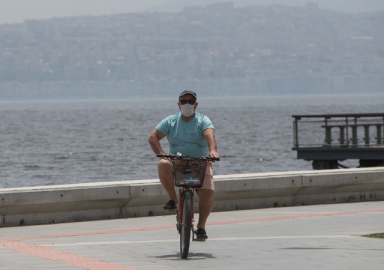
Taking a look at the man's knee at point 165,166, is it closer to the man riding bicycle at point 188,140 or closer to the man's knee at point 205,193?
the man riding bicycle at point 188,140

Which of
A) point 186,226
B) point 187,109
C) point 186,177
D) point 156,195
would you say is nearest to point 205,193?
point 186,177

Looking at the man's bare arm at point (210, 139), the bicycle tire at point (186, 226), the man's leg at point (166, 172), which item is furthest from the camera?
the man's leg at point (166, 172)

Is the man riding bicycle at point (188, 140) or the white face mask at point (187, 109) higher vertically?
the white face mask at point (187, 109)

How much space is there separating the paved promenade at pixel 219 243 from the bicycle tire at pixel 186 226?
121 mm

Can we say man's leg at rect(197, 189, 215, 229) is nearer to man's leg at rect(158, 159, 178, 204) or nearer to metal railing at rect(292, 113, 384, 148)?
man's leg at rect(158, 159, 178, 204)

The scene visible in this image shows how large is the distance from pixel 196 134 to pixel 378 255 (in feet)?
6.79

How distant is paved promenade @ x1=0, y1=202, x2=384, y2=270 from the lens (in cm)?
728

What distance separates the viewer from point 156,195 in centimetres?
1142

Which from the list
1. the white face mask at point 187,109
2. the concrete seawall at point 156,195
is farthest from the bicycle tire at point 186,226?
the concrete seawall at point 156,195

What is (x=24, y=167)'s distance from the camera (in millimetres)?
41781

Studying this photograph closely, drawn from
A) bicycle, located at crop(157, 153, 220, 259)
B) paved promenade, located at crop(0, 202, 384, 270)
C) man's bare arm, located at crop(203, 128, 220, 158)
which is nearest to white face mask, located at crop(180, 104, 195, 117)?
man's bare arm, located at crop(203, 128, 220, 158)

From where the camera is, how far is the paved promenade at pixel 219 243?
728cm

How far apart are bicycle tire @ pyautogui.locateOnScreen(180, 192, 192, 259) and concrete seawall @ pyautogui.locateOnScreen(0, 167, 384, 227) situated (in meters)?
3.40

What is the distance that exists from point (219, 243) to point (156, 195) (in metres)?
2.90
